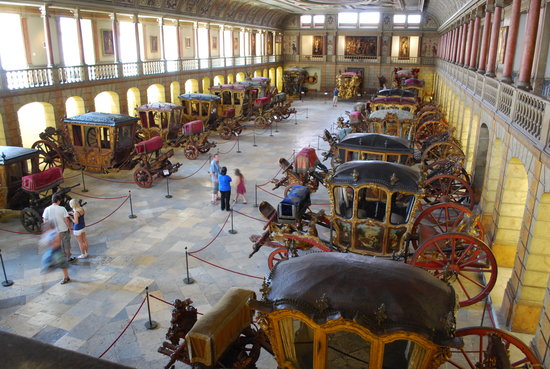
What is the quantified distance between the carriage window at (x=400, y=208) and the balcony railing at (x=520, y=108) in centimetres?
235

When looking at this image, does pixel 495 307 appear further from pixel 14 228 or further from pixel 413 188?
pixel 14 228

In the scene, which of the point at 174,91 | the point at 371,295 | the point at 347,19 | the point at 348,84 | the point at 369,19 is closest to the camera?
the point at 371,295

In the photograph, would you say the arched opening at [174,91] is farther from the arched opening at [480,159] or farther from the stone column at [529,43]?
the stone column at [529,43]

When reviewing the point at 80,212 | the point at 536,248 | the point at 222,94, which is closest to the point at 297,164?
the point at 80,212

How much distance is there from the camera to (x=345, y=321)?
12.3 ft

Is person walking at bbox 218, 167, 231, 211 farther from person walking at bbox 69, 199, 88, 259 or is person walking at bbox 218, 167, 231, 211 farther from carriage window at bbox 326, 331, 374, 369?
carriage window at bbox 326, 331, 374, 369

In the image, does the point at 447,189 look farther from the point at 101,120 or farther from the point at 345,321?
the point at 101,120

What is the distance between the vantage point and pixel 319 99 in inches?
1591

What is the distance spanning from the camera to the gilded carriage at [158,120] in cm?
1791

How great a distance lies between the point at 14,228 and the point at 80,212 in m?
3.36

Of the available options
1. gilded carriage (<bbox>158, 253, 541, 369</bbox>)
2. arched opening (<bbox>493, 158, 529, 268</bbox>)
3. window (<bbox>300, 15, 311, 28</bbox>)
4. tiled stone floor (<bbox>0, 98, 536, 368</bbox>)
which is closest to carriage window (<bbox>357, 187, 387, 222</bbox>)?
tiled stone floor (<bbox>0, 98, 536, 368</bbox>)

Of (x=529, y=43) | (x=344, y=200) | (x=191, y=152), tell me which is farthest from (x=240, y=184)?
(x=529, y=43)

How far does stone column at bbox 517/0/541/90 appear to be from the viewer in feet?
29.6

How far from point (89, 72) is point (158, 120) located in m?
3.51
